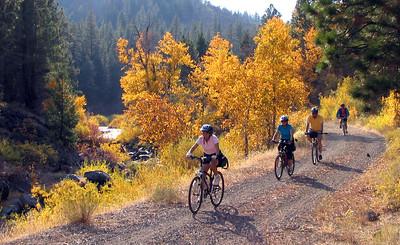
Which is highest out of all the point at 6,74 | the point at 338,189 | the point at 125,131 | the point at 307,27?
the point at 307,27

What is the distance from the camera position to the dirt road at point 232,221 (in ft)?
31.0

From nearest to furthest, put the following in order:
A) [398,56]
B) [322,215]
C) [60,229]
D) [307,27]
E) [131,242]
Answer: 1. [131,242]
2. [60,229]
3. [322,215]
4. [398,56]
5. [307,27]

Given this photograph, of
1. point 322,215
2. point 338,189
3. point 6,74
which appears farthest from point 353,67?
point 6,74

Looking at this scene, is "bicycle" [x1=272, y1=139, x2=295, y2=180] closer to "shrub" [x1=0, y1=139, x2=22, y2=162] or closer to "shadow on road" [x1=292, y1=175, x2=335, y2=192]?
"shadow on road" [x1=292, y1=175, x2=335, y2=192]

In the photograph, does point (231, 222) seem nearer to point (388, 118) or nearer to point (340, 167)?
point (340, 167)

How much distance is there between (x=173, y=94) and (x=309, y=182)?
83.8 ft

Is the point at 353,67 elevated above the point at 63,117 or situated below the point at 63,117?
above

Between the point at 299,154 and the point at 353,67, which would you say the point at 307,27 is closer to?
the point at 299,154

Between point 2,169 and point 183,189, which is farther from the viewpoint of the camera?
→ point 2,169

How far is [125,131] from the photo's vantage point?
52.7m

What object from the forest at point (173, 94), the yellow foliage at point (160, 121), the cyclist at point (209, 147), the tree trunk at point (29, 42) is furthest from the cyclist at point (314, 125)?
the tree trunk at point (29, 42)

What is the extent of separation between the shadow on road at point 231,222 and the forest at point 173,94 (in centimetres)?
166

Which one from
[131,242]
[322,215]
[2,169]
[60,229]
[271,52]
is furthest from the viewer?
[271,52]

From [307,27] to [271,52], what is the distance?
95.3 feet
